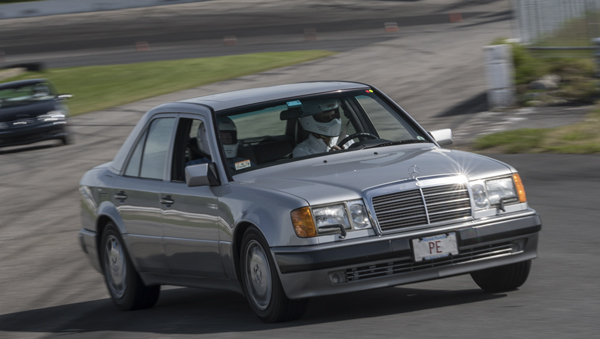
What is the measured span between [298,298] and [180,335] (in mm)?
931

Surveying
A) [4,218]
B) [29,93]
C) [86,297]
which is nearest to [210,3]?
[29,93]

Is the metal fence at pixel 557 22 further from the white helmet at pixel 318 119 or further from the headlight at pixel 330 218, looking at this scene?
the headlight at pixel 330 218

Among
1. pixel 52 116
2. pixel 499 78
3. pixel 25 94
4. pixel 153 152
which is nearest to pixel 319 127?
pixel 153 152

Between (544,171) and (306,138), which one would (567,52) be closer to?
(544,171)

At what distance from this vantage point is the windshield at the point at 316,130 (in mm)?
7273

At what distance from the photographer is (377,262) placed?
6.07m

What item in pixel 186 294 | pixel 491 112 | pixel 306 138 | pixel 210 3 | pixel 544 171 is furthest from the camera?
pixel 210 3

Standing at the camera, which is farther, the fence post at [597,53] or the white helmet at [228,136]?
the fence post at [597,53]

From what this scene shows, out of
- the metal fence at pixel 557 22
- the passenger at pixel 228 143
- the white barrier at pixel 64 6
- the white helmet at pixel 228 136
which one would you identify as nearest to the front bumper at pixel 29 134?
the metal fence at pixel 557 22

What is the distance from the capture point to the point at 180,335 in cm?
660

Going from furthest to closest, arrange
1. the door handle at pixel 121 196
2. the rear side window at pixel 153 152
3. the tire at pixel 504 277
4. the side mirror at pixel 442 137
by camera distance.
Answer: the door handle at pixel 121 196 < the rear side window at pixel 153 152 < the side mirror at pixel 442 137 < the tire at pixel 504 277

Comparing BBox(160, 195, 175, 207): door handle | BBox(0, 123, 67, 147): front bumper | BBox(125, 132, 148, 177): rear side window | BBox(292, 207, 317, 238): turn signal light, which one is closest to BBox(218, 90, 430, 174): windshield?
BBox(160, 195, 175, 207): door handle

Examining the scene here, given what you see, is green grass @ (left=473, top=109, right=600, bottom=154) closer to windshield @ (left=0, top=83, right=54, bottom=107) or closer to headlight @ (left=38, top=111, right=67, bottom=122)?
headlight @ (left=38, top=111, right=67, bottom=122)

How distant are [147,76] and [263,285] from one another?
2948 centimetres
